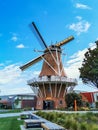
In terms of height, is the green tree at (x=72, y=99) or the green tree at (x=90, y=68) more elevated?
the green tree at (x=90, y=68)

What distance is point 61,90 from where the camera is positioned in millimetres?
51438

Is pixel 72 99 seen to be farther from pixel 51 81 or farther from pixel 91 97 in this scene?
pixel 91 97

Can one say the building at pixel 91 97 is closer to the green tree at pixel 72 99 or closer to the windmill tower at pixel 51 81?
the windmill tower at pixel 51 81

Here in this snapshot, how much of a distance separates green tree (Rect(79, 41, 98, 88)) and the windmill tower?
26.3 ft

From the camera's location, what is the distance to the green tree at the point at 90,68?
40000 millimetres

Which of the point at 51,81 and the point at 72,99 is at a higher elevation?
the point at 51,81

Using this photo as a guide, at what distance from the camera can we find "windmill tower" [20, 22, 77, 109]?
50.1 meters

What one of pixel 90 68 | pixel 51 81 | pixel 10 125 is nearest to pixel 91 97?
pixel 51 81

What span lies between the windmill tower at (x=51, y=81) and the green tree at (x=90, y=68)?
800cm

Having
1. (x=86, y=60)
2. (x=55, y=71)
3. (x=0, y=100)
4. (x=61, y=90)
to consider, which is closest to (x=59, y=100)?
(x=61, y=90)

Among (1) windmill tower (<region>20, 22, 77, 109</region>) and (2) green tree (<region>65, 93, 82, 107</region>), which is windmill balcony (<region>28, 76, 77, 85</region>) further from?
(2) green tree (<region>65, 93, 82, 107</region>)

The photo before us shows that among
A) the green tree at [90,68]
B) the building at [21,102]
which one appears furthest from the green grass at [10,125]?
the building at [21,102]

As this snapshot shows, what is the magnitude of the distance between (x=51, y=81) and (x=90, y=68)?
10881 mm

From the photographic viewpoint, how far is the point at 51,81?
49.4m
